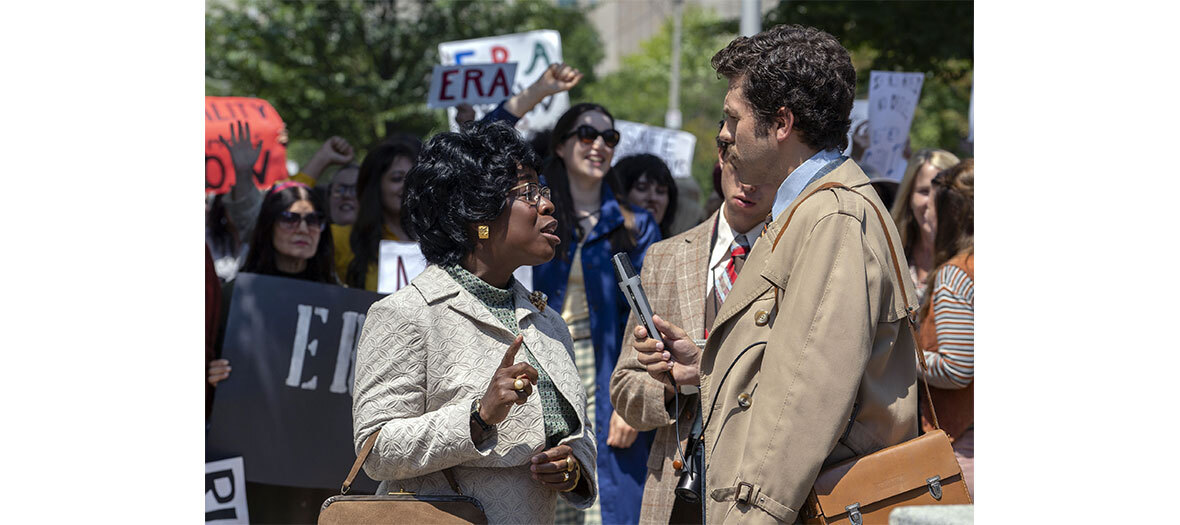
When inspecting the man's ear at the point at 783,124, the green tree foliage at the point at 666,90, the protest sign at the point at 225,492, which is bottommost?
the protest sign at the point at 225,492

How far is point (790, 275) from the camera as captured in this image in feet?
8.33

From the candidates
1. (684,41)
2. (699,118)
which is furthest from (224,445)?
(684,41)

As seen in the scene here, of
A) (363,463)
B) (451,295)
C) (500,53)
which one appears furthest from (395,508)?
(500,53)

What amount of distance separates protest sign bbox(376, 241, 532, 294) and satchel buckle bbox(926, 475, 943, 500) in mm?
2664

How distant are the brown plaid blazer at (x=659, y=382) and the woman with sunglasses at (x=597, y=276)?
0.56 m

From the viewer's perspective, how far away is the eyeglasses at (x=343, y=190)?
21.0 feet

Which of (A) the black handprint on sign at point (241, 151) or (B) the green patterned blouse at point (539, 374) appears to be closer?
(B) the green patterned blouse at point (539, 374)

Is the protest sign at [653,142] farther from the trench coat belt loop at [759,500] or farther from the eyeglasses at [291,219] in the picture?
the trench coat belt loop at [759,500]

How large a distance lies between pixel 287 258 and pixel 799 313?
325cm

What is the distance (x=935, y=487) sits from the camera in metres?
2.49

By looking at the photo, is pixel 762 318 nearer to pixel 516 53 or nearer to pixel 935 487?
pixel 935 487

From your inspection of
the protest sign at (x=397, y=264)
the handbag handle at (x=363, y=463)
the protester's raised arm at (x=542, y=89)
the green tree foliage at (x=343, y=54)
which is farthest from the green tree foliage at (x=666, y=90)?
the handbag handle at (x=363, y=463)

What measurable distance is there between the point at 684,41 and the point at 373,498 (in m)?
41.5

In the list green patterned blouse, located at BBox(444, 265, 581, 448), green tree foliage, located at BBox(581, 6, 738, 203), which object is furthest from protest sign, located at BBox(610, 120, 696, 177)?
green tree foliage, located at BBox(581, 6, 738, 203)
